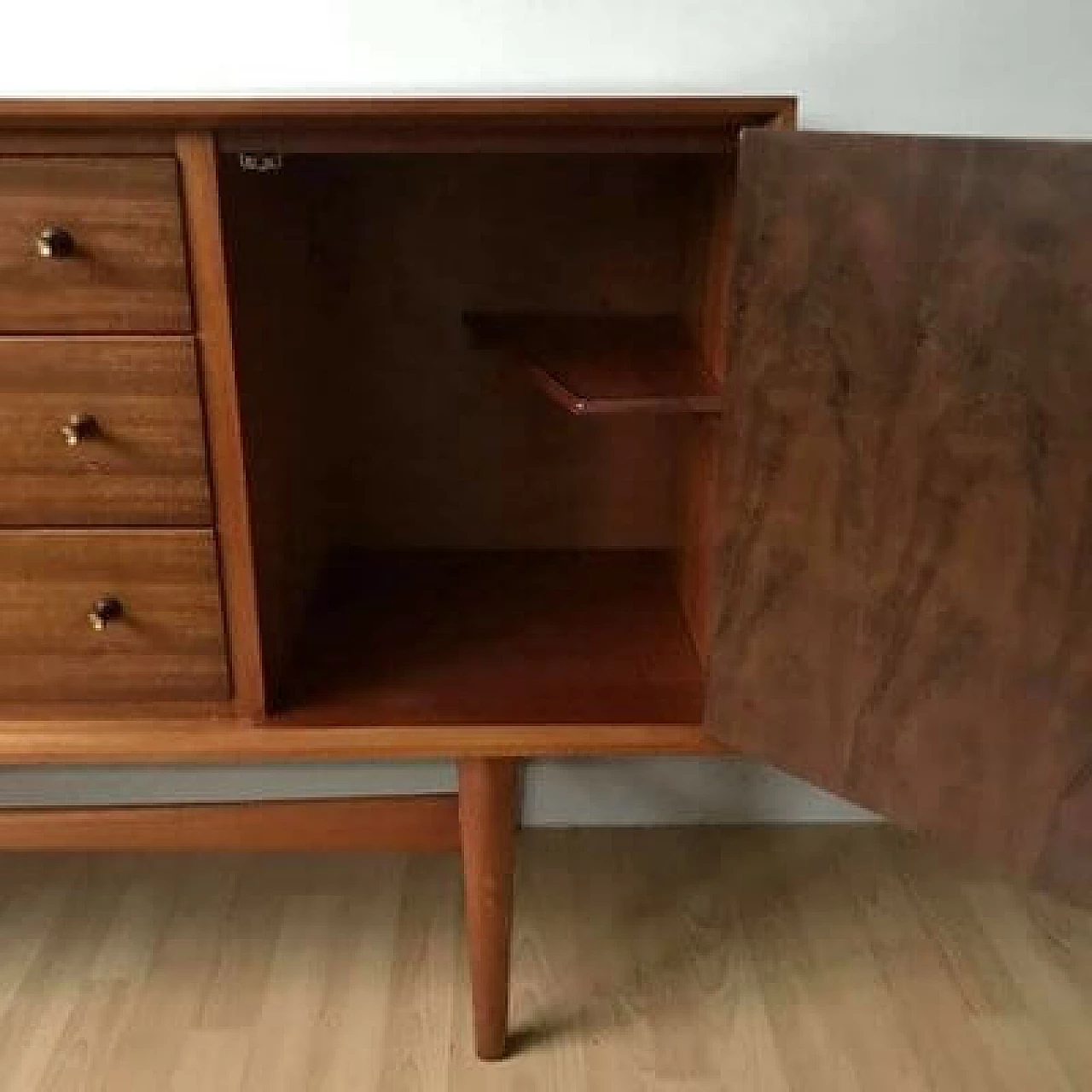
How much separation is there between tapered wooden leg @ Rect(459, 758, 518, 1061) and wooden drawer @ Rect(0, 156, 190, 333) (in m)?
0.45

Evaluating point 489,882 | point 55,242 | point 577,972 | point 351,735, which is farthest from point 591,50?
point 577,972

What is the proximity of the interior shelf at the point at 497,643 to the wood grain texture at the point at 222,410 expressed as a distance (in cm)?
7

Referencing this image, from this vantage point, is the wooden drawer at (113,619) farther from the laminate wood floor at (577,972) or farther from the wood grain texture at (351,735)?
the laminate wood floor at (577,972)

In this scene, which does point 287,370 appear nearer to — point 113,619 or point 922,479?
point 113,619

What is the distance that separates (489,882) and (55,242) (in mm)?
640

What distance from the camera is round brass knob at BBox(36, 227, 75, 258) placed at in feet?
3.04

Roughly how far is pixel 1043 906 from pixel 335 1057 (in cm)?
81

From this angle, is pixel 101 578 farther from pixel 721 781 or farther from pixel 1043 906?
pixel 1043 906

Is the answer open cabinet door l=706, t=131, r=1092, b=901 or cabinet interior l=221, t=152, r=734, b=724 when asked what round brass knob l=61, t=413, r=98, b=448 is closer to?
cabinet interior l=221, t=152, r=734, b=724

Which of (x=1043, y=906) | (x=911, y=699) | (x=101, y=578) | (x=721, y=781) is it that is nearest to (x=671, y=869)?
(x=721, y=781)

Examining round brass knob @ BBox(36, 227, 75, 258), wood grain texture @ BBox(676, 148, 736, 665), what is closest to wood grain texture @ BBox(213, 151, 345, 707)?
round brass knob @ BBox(36, 227, 75, 258)

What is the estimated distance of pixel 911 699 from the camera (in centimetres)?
91

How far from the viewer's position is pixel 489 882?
1128 mm

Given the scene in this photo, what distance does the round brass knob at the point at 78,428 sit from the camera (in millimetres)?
976
